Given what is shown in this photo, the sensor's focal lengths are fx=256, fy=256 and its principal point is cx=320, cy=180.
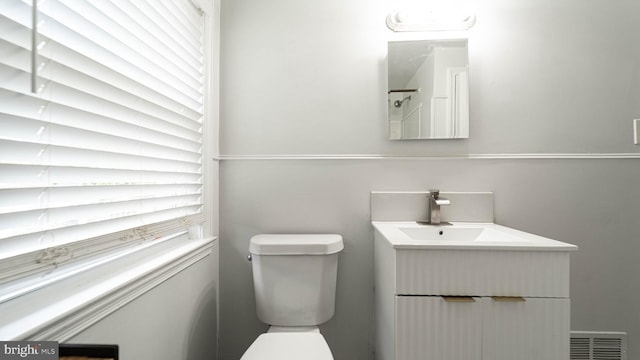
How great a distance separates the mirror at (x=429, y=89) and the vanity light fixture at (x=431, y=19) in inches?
2.5

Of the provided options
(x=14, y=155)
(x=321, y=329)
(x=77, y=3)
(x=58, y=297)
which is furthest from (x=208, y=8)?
(x=321, y=329)

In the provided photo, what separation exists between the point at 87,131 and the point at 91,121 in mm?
34

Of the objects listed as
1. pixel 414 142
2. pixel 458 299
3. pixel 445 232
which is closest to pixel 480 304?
pixel 458 299

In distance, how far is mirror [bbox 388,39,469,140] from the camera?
130 centimetres

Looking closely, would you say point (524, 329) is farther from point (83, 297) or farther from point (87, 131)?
Result: point (87, 131)

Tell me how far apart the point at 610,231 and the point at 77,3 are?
229 cm

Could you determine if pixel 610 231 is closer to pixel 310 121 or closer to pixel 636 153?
pixel 636 153

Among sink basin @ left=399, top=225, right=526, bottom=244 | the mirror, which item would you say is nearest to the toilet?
sink basin @ left=399, top=225, right=526, bottom=244

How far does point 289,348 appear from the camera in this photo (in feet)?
2.89

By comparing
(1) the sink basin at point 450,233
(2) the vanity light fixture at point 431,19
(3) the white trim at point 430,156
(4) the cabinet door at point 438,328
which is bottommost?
(4) the cabinet door at point 438,328

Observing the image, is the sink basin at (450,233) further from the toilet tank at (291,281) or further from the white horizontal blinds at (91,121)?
the white horizontal blinds at (91,121)

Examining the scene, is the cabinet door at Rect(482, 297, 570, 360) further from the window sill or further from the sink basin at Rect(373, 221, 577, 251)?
the window sill

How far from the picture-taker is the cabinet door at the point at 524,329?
33.6 inches

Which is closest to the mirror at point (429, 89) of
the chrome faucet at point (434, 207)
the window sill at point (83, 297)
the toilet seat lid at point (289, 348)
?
the chrome faucet at point (434, 207)
